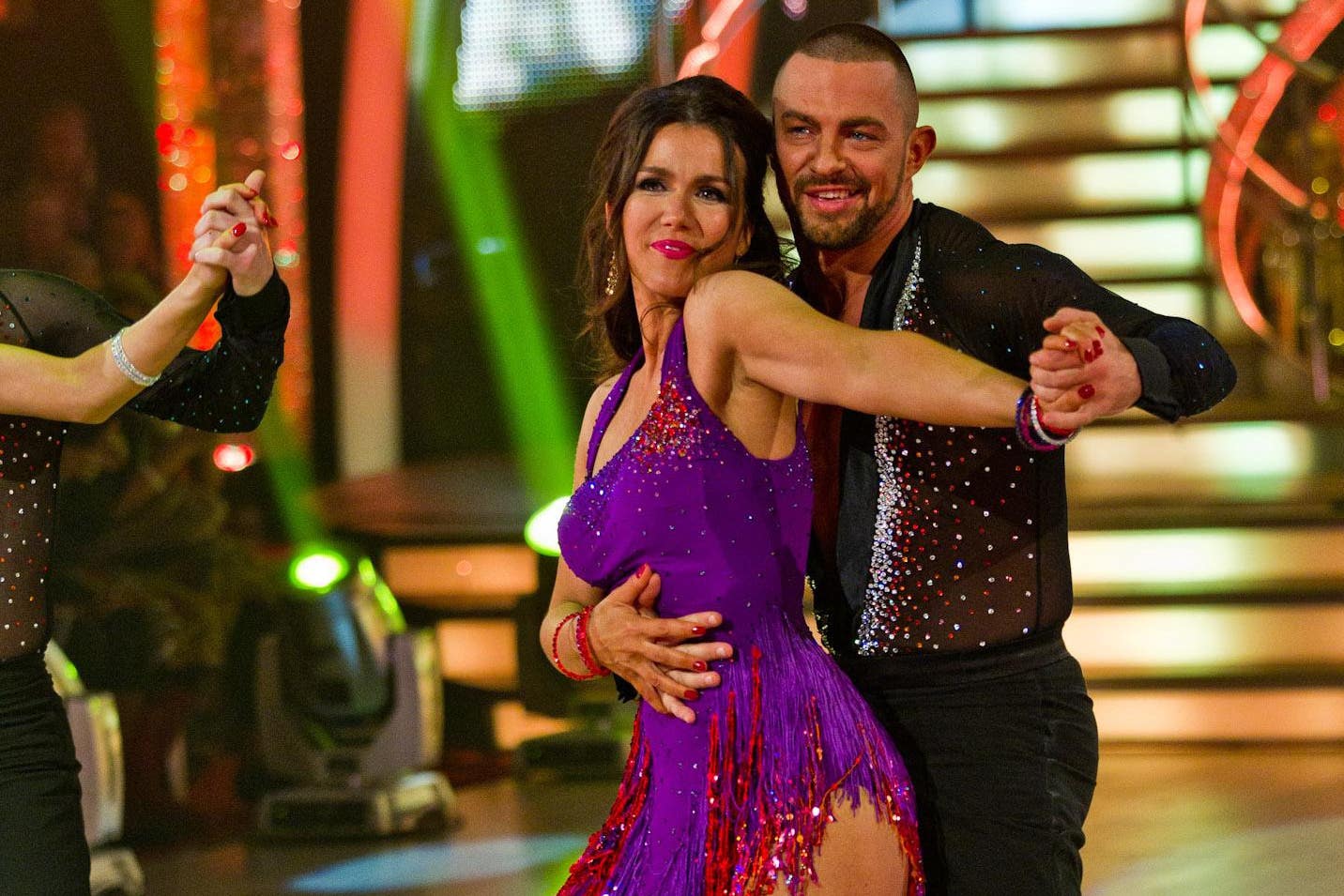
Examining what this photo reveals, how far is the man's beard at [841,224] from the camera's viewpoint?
6.98 feet

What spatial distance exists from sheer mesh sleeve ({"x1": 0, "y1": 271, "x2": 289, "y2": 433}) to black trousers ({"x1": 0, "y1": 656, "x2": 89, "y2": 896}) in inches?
15.2

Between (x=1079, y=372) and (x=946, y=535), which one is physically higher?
(x=1079, y=372)

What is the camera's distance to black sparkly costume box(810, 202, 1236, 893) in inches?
80.4

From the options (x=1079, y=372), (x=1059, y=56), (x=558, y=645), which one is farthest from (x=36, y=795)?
(x=1059, y=56)

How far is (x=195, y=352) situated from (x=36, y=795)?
63 cm

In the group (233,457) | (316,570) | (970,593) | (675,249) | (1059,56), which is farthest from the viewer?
(1059,56)

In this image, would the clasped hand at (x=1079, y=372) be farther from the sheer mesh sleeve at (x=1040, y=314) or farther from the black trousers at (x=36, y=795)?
the black trousers at (x=36, y=795)

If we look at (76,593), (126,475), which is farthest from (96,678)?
(126,475)

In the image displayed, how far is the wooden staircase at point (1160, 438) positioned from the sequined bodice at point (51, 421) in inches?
152

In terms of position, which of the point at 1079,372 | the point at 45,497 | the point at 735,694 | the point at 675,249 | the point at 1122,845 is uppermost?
the point at 675,249

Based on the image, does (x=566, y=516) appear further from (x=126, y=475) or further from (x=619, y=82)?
(x=619, y=82)

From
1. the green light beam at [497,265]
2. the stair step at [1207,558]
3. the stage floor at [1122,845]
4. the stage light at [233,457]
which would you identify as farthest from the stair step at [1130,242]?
the stage light at [233,457]

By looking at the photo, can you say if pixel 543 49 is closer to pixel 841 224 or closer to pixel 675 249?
pixel 841 224

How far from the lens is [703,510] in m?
1.88
